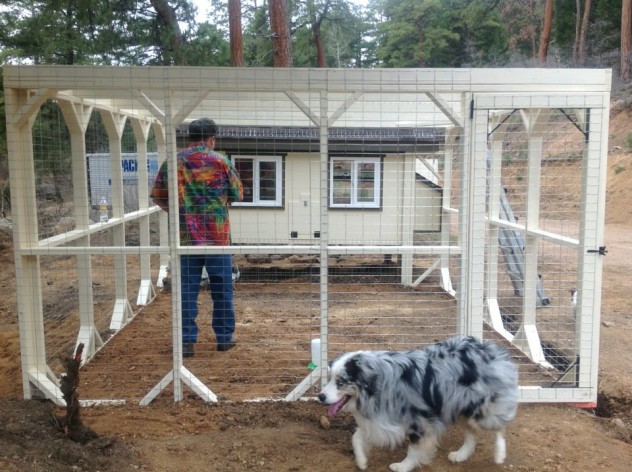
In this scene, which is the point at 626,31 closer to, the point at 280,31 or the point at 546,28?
the point at 546,28

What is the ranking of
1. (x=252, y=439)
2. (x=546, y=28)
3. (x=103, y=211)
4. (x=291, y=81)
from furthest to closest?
(x=546, y=28), (x=103, y=211), (x=291, y=81), (x=252, y=439)

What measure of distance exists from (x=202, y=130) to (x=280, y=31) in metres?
8.27

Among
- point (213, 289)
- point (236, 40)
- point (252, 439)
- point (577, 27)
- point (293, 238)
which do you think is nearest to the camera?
point (252, 439)

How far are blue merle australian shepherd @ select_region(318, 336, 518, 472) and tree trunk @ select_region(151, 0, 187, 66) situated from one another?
10390mm

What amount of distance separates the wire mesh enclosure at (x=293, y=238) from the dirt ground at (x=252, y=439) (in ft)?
0.68

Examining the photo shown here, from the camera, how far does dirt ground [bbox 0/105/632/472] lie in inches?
136

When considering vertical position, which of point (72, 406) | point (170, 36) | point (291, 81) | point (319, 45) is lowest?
point (72, 406)

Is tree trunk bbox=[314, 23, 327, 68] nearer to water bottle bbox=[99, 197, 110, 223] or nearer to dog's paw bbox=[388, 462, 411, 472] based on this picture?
water bottle bbox=[99, 197, 110, 223]

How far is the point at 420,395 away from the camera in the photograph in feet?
11.1

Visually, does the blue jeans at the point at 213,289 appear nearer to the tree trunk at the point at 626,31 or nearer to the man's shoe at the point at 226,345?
the man's shoe at the point at 226,345

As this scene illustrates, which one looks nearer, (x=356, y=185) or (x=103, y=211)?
(x=103, y=211)

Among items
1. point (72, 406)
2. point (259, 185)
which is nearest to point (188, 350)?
point (72, 406)

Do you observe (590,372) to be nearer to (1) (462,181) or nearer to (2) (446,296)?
(1) (462,181)

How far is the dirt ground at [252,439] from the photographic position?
136 inches
